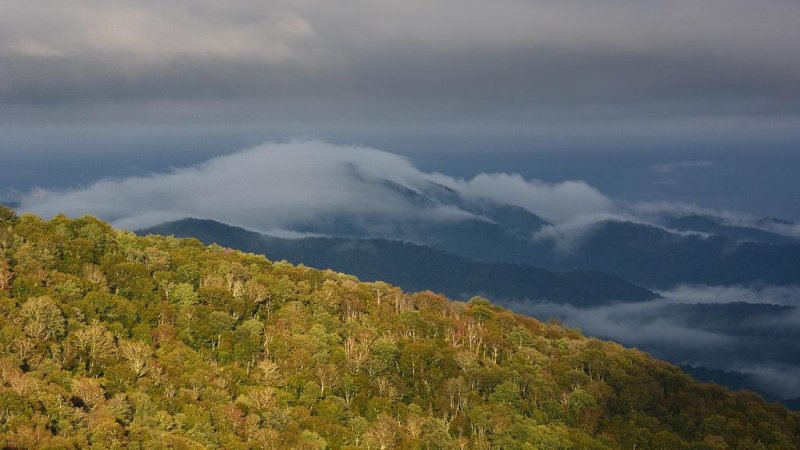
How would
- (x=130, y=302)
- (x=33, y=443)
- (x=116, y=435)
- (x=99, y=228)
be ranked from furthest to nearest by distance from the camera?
1. (x=99, y=228)
2. (x=130, y=302)
3. (x=116, y=435)
4. (x=33, y=443)

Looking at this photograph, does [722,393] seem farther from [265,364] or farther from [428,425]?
[265,364]

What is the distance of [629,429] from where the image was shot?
145m

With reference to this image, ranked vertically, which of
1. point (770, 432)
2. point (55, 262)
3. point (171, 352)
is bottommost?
point (770, 432)

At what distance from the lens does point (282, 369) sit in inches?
5246

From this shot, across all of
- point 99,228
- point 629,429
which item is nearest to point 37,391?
point 99,228

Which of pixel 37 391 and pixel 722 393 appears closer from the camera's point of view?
pixel 37 391

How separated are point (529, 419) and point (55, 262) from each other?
94349 mm

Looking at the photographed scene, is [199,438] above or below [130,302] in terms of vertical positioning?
below

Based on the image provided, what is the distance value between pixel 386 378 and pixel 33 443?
6666 cm

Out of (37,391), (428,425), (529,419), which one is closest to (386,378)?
(428,425)

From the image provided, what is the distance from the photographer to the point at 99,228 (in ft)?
555

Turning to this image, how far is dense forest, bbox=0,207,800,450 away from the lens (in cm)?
10700

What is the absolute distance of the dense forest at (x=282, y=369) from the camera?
107 m

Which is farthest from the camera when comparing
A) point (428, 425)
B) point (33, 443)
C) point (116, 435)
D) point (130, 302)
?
point (130, 302)
